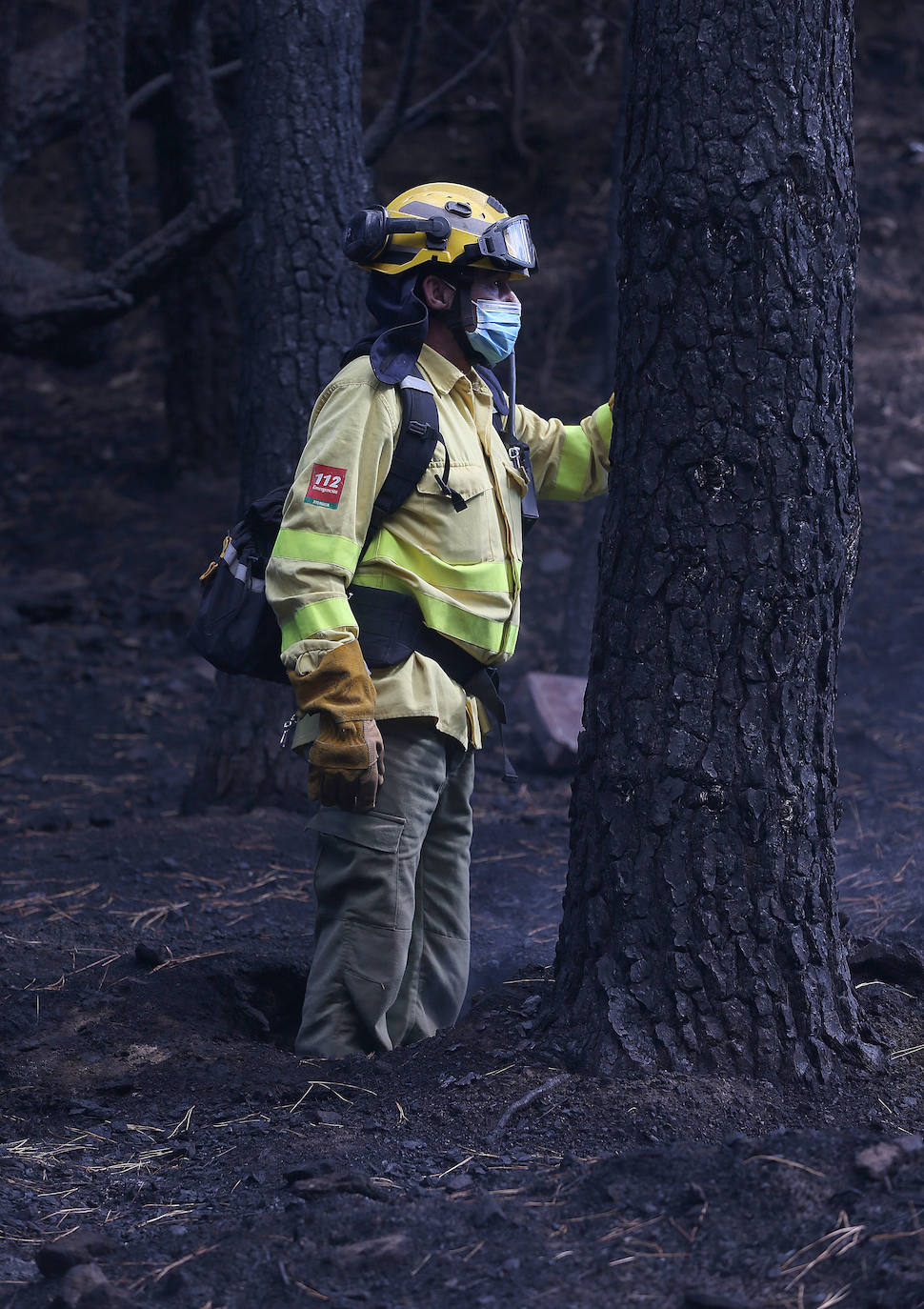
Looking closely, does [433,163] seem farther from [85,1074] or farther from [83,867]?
[85,1074]

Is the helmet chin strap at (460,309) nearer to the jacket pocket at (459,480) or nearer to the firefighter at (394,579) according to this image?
the firefighter at (394,579)

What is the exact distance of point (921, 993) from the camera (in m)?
3.17

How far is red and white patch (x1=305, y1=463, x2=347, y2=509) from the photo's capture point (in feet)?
9.82

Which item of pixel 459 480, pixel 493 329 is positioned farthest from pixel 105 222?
pixel 459 480

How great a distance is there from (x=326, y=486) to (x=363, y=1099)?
138 cm

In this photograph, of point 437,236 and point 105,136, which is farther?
point 105,136

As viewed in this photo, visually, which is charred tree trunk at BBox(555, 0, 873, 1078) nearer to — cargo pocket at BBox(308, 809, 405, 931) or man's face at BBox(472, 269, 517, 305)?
man's face at BBox(472, 269, 517, 305)

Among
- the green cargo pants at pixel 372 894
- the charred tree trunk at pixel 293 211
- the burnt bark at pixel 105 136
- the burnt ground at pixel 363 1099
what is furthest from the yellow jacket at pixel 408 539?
the burnt bark at pixel 105 136

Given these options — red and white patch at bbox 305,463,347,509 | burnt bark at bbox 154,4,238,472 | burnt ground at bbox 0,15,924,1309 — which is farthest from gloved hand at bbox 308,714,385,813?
burnt bark at bbox 154,4,238,472

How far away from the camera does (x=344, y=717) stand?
2.91 meters

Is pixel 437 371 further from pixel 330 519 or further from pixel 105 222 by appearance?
pixel 105 222

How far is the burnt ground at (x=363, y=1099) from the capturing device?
2.00 meters

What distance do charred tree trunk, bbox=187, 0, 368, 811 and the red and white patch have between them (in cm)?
218

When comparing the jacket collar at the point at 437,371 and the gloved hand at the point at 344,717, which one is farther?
the jacket collar at the point at 437,371
